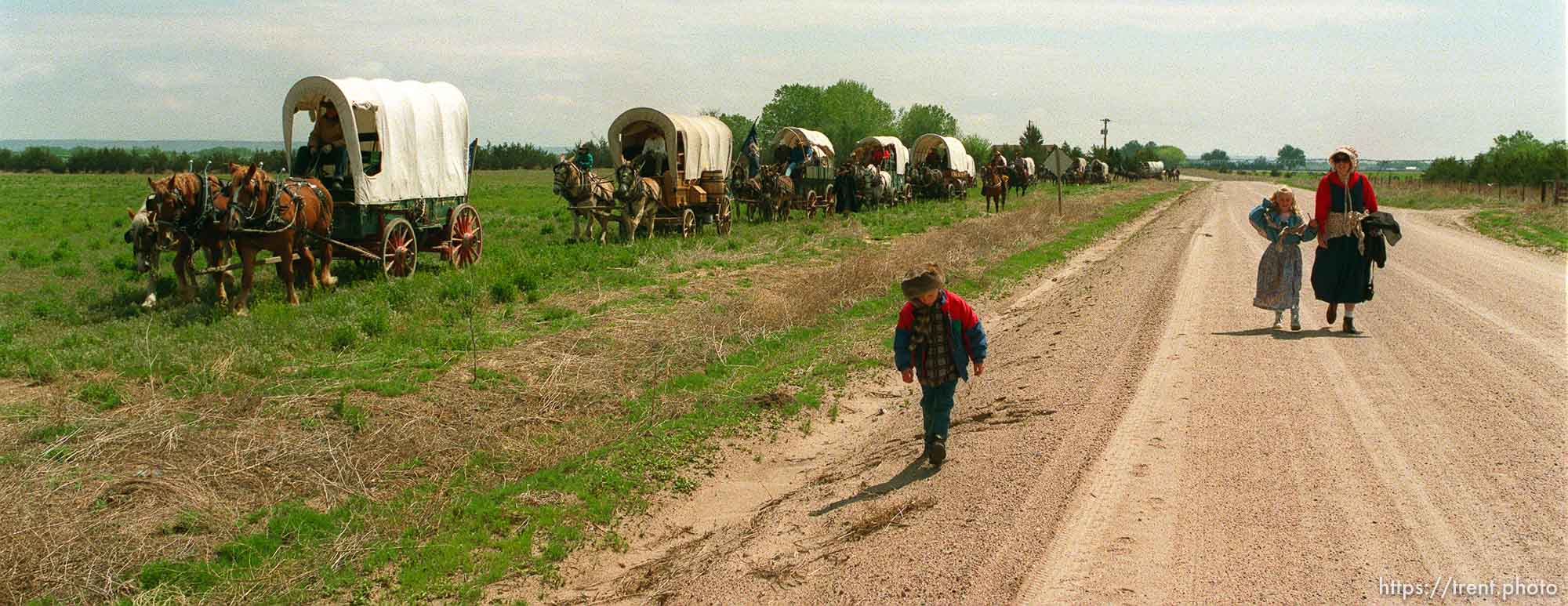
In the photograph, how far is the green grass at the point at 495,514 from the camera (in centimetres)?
528

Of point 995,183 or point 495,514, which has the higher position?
point 995,183

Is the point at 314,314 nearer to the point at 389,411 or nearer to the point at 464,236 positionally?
the point at 389,411

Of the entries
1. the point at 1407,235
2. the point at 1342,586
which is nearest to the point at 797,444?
the point at 1342,586

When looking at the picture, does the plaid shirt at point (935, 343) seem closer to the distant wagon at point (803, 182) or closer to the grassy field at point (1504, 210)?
the grassy field at point (1504, 210)

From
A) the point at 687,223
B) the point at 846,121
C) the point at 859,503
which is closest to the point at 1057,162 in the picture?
the point at 687,223

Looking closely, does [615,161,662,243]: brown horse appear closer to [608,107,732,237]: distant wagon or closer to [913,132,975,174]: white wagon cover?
[608,107,732,237]: distant wagon

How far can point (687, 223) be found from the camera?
21719 millimetres

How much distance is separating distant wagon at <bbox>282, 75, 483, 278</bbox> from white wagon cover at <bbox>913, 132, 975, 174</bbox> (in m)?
27.5

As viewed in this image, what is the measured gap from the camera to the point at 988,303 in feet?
45.8

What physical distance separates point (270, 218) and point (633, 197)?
8.58 meters

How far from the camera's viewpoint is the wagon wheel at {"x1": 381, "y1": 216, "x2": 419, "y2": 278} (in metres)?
14.2

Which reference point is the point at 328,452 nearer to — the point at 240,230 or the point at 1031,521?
the point at 1031,521

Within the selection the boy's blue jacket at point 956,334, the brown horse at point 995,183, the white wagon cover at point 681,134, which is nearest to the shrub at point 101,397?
the boy's blue jacket at point 956,334

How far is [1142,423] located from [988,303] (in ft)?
24.2
